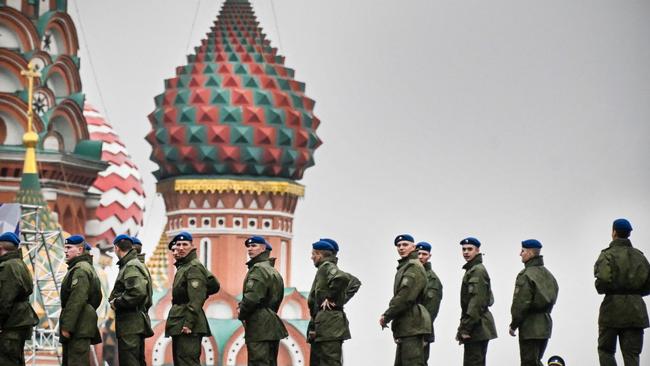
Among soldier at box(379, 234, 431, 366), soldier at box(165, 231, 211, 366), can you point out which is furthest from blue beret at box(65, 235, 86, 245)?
soldier at box(379, 234, 431, 366)

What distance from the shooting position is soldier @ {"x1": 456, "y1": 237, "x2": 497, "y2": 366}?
2661cm

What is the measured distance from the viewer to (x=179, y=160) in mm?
55625

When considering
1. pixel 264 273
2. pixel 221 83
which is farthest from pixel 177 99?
pixel 264 273

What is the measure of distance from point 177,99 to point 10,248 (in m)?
30.8

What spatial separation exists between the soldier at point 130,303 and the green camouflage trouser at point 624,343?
561cm

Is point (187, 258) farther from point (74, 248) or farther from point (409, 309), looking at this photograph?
point (409, 309)

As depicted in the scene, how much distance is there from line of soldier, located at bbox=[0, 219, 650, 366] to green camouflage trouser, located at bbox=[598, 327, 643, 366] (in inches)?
0.5

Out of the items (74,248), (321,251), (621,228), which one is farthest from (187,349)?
(621,228)

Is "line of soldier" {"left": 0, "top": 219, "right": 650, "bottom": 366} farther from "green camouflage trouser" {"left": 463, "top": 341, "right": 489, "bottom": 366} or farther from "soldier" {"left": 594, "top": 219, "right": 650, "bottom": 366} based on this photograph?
"green camouflage trouser" {"left": 463, "top": 341, "right": 489, "bottom": 366}

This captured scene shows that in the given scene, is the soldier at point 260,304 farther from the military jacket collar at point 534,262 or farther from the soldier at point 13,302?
the military jacket collar at point 534,262

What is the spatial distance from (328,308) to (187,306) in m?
1.73

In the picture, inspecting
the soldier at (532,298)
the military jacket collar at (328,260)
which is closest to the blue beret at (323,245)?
the military jacket collar at (328,260)

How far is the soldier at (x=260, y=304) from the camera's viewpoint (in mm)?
26141

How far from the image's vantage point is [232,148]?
5569cm
